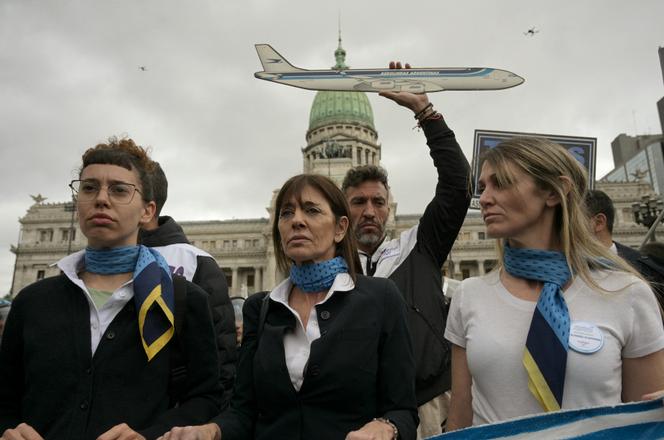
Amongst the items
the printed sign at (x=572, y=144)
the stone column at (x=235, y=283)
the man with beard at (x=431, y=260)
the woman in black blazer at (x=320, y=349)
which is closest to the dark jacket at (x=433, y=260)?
the man with beard at (x=431, y=260)

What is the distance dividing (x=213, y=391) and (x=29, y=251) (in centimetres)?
7907

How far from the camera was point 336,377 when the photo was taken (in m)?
2.64

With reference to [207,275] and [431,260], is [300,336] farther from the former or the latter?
[207,275]

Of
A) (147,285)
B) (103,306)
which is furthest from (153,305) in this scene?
(103,306)

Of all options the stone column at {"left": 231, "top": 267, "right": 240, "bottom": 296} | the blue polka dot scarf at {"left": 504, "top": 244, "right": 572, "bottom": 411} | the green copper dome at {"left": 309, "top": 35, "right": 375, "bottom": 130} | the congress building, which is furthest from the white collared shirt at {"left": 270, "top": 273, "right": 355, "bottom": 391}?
the green copper dome at {"left": 309, "top": 35, "right": 375, "bottom": 130}

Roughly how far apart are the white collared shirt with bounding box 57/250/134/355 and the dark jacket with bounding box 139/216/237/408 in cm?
111

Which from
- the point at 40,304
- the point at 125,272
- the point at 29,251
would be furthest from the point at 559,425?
the point at 29,251

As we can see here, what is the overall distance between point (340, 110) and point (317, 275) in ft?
271

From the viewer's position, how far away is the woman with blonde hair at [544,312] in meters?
2.41

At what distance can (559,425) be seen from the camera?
7.53 ft

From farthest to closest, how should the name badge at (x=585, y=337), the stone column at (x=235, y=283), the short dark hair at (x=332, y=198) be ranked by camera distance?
the stone column at (x=235, y=283), the short dark hair at (x=332, y=198), the name badge at (x=585, y=337)

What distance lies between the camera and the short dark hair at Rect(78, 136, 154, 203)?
329cm

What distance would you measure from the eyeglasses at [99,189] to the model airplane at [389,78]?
4.88 feet

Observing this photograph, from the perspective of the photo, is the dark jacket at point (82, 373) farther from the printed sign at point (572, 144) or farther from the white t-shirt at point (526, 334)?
the printed sign at point (572, 144)
